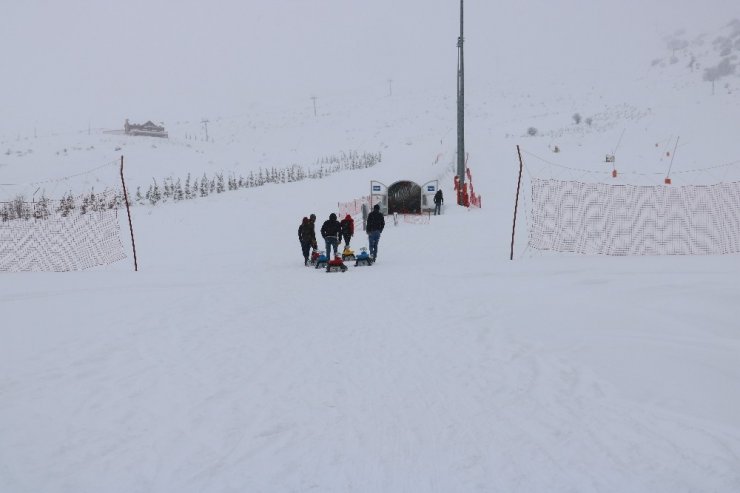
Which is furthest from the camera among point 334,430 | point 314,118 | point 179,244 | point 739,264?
point 314,118

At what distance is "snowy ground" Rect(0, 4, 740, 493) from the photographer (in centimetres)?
374

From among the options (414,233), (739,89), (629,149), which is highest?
(739,89)

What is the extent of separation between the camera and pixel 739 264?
402 inches

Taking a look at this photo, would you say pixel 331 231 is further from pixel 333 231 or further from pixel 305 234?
Result: pixel 305 234

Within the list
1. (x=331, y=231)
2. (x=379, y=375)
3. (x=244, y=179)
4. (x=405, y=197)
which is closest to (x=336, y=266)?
(x=331, y=231)

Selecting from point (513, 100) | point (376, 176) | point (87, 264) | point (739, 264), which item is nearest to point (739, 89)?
point (513, 100)

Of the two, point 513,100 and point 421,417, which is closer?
point 421,417

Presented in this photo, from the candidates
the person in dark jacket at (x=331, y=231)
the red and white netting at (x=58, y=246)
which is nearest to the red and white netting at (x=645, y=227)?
the person in dark jacket at (x=331, y=231)

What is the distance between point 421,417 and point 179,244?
59.6 feet

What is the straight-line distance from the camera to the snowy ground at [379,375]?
147 inches

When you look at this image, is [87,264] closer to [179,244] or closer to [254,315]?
[179,244]

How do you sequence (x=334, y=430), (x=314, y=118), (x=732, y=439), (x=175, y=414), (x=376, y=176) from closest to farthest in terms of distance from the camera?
(x=732, y=439)
(x=334, y=430)
(x=175, y=414)
(x=376, y=176)
(x=314, y=118)

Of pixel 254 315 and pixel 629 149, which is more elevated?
pixel 629 149

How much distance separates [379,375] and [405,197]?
22.5 metres
